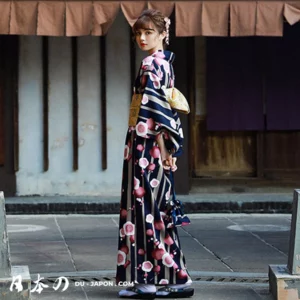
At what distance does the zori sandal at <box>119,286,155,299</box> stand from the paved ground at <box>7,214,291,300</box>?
0.10m

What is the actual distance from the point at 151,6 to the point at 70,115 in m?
2.14

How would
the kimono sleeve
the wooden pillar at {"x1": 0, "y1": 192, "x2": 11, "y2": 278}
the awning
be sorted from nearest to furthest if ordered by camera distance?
the wooden pillar at {"x1": 0, "y1": 192, "x2": 11, "y2": 278} → the kimono sleeve → the awning

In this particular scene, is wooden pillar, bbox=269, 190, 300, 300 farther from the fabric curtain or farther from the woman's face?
the fabric curtain

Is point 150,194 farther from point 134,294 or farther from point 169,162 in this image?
point 134,294

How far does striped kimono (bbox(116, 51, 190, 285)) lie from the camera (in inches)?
248

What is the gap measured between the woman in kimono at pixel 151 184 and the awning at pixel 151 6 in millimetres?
5894

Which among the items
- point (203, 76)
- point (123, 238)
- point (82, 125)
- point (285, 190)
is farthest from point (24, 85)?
point (123, 238)

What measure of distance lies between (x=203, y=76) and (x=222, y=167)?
1.39 m

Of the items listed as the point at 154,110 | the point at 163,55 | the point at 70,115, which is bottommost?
the point at 154,110

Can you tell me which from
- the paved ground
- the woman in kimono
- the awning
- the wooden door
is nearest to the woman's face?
the woman in kimono

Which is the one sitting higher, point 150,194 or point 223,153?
point 223,153

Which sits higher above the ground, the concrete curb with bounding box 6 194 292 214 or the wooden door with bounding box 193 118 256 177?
the wooden door with bounding box 193 118 256 177

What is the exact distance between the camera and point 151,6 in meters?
12.3
